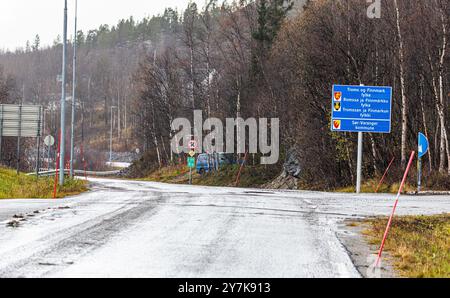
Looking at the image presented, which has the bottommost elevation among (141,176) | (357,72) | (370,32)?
(141,176)

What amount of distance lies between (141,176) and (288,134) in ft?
106

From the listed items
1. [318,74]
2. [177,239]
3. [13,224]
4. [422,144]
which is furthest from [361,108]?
[13,224]

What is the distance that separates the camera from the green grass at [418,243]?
877cm

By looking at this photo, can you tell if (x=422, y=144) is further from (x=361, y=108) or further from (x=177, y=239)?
(x=177, y=239)

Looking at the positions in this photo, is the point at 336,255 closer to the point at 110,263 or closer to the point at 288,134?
the point at 110,263

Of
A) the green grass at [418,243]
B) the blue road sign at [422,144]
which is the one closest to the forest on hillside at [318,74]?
the blue road sign at [422,144]

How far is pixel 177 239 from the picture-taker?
10445 millimetres

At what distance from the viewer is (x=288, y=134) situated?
41.4 metres

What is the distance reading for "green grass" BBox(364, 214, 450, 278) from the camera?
8773 mm

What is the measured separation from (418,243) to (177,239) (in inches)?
172

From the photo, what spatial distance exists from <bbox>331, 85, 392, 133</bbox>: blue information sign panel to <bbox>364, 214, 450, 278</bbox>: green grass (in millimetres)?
11835

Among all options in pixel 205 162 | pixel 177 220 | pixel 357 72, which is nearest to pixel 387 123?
pixel 357 72

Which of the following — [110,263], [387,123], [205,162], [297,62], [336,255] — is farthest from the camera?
[205,162]
